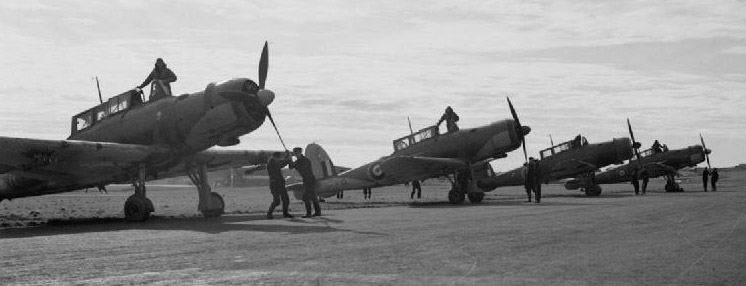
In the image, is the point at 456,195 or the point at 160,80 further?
the point at 456,195

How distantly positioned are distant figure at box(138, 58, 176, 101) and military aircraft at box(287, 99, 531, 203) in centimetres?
1436

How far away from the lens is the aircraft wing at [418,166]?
113ft

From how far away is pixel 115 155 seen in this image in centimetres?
1997

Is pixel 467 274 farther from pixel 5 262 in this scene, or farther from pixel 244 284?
pixel 5 262

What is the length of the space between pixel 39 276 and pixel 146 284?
1.40m

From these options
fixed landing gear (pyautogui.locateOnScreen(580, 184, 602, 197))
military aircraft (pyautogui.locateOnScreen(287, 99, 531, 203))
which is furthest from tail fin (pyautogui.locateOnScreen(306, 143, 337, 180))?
fixed landing gear (pyautogui.locateOnScreen(580, 184, 602, 197))

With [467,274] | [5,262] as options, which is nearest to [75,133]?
[5,262]

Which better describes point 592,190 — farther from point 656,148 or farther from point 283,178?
point 283,178

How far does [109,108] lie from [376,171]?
15.7 metres

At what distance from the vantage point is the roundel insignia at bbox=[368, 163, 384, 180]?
35.9 metres

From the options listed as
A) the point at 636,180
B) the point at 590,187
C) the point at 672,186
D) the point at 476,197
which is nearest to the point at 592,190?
the point at 590,187

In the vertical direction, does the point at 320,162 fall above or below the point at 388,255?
above

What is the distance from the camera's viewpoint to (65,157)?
1905cm

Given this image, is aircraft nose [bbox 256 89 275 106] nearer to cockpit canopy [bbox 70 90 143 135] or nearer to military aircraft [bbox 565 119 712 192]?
cockpit canopy [bbox 70 90 143 135]
